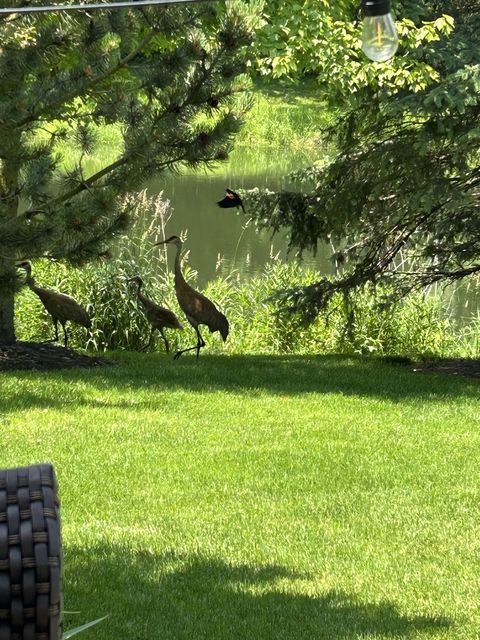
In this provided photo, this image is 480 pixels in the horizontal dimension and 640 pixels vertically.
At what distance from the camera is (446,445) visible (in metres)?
7.84

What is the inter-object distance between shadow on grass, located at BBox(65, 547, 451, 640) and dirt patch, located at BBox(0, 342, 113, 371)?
520 centimetres

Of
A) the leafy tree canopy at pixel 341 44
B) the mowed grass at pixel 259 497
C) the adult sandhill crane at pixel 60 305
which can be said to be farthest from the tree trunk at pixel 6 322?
the leafy tree canopy at pixel 341 44

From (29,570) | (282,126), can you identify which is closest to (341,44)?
(29,570)

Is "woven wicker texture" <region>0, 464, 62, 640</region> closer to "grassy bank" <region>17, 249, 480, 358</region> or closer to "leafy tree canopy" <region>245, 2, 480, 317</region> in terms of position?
"leafy tree canopy" <region>245, 2, 480, 317</region>

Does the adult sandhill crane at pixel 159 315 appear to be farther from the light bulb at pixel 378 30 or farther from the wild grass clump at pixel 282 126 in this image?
the wild grass clump at pixel 282 126

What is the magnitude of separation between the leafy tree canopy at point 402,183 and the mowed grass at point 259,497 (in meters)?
1.45

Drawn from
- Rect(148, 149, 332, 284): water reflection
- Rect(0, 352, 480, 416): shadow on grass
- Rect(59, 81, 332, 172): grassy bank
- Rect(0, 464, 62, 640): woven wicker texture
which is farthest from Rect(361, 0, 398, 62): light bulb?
Rect(59, 81, 332, 172): grassy bank

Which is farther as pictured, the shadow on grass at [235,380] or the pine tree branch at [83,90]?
the shadow on grass at [235,380]

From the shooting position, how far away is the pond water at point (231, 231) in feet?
55.4

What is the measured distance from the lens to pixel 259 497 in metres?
6.43

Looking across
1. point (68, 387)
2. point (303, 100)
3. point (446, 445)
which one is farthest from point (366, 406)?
point (303, 100)

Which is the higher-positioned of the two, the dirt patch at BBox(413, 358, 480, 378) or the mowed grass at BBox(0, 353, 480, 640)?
the dirt patch at BBox(413, 358, 480, 378)

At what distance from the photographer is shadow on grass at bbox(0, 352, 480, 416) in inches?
361

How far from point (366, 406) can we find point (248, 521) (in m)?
3.31
